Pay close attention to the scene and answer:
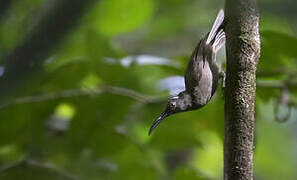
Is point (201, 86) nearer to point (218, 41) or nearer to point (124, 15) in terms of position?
point (218, 41)

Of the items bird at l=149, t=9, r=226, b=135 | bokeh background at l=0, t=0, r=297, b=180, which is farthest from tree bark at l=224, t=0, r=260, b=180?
bokeh background at l=0, t=0, r=297, b=180

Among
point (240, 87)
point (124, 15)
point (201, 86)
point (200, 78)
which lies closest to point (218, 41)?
point (200, 78)

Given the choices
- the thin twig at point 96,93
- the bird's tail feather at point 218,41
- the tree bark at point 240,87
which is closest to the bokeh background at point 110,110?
the thin twig at point 96,93

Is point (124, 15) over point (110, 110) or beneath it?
over

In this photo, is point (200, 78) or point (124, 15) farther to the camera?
point (124, 15)

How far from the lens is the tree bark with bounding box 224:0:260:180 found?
160 centimetres

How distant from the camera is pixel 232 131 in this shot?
1628 millimetres

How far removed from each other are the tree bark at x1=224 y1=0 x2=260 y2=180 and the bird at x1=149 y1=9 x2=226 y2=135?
2.76 feet

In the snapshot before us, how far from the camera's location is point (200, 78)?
271 cm

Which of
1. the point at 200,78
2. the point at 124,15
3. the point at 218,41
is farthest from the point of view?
the point at 124,15

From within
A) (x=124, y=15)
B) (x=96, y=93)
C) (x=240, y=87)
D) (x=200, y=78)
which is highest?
(x=124, y=15)

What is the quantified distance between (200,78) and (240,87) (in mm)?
1025

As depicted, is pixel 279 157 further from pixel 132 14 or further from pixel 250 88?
pixel 250 88

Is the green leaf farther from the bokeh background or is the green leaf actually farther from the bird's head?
the bird's head
